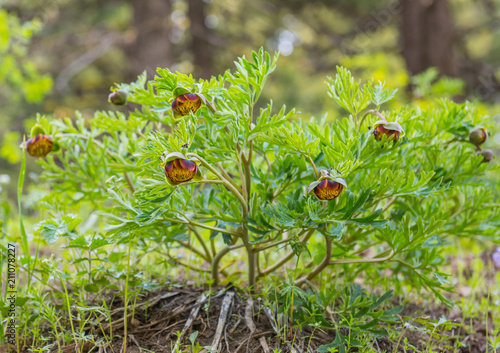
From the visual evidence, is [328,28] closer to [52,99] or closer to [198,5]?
[198,5]

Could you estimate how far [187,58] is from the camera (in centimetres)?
827

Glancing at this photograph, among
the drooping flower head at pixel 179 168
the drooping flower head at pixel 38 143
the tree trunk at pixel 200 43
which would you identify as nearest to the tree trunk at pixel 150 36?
the tree trunk at pixel 200 43

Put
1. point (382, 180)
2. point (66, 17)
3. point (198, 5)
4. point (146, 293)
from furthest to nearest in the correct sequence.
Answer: point (66, 17) → point (198, 5) → point (146, 293) → point (382, 180)

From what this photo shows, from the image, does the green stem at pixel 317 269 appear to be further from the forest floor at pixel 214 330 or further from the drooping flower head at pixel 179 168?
the drooping flower head at pixel 179 168

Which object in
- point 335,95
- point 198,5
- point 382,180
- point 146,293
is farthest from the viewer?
point 198,5

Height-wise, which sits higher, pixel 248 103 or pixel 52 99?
pixel 52 99

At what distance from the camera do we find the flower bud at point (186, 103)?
0.88 meters

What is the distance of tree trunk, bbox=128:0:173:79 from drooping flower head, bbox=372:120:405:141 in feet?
15.6

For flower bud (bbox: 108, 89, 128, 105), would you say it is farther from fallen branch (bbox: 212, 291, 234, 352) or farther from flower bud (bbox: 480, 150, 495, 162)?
flower bud (bbox: 480, 150, 495, 162)

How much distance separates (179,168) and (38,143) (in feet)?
2.09

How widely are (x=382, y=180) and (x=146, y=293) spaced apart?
0.84m

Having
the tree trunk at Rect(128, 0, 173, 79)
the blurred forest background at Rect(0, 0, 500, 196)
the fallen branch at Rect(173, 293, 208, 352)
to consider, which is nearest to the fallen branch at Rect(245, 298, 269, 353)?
the fallen branch at Rect(173, 293, 208, 352)

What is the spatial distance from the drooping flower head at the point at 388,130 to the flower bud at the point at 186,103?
0.44 metres

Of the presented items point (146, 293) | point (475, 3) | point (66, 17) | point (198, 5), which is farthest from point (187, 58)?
point (146, 293)
